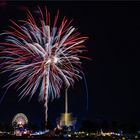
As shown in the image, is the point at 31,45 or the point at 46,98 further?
the point at 46,98

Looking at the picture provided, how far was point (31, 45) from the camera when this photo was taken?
62094mm

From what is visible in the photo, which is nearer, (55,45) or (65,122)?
(55,45)

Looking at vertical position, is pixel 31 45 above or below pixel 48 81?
above

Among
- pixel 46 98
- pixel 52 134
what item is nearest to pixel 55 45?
pixel 46 98

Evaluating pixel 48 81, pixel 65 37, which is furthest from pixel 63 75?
pixel 65 37

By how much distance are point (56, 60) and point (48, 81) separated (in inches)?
154

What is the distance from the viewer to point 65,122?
195875 millimetres

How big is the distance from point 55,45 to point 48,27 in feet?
13.4

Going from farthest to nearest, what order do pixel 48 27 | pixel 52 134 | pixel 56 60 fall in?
pixel 52 134
pixel 56 60
pixel 48 27

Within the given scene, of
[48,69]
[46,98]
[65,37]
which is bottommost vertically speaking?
[46,98]

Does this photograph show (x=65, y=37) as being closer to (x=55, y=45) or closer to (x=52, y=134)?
(x=55, y=45)

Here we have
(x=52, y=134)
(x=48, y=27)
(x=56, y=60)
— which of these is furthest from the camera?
(x=52, y=134)

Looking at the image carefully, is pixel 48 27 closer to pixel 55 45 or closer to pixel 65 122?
pixel 55 45

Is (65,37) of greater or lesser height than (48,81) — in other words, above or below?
above
